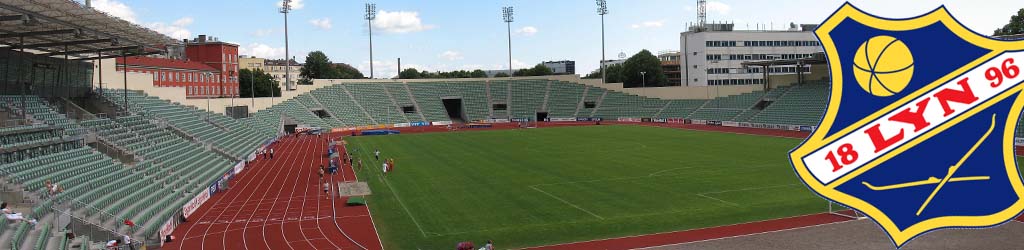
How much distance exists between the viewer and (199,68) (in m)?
99.2

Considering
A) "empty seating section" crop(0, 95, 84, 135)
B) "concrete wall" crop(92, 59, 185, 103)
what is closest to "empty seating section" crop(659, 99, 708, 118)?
"concrete wall" crop(92, 59, 185, 103)

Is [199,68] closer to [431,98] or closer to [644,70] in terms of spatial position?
[431,98]

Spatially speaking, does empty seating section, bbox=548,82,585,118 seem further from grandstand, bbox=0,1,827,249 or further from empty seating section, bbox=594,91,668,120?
grandstand, bbox=0,1,827,249

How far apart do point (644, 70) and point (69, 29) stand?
112 m

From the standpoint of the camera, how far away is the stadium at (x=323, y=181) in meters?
22.4

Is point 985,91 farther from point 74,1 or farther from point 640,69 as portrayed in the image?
point 640,69

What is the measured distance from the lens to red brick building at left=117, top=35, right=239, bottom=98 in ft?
285

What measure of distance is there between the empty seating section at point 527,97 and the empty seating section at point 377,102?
16.8m

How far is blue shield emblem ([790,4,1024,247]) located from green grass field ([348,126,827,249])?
1401 centimetres

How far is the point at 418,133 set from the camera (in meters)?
78.4

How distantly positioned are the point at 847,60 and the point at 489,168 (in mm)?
33730

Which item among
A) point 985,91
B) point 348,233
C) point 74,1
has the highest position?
point 74,1

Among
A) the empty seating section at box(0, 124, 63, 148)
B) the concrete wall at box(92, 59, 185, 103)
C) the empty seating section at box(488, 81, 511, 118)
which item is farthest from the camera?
the empty seating section at box(488, 81, 511, 118)

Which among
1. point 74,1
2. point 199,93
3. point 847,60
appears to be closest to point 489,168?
point 74,1
